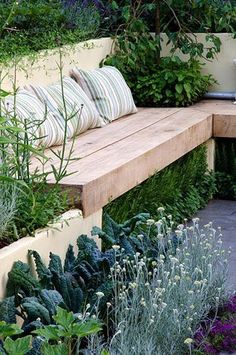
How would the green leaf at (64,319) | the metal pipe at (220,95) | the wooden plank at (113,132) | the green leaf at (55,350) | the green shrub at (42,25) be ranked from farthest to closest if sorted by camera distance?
the metal pipe at (220,95) → the green shrub at (42,25) → the wooden plank at (113,132) → the green leaf at (64,319) → the green leaf at (55,350)

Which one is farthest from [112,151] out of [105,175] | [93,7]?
[93,7]

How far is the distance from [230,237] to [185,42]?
219cm

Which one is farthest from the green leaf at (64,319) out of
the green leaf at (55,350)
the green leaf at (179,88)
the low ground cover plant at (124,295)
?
the green leaf at (179,88)

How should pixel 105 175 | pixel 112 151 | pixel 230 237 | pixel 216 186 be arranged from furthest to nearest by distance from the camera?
pixel 216 186
pixel 230 237
pixel 112 151
pixel 105 175

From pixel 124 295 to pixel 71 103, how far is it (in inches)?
105

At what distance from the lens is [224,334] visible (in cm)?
408

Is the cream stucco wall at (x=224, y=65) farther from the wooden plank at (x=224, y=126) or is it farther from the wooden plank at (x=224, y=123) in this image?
the wooden plank at (x=224, y=126)

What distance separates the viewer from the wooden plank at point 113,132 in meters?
5.70

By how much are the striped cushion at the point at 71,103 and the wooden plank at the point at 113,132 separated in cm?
7

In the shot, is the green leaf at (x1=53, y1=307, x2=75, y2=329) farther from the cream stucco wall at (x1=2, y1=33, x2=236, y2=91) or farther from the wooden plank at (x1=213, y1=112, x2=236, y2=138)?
the wooden plank at (x1=213, y1=112, x2=236, y2=138)

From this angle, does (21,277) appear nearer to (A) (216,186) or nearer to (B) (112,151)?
(B) (112,151)

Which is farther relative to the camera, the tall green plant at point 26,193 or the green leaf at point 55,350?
the tall green plant at point 26,193

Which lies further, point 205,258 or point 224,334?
point 205,258

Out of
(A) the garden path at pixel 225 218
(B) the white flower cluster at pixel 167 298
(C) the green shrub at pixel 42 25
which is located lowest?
(A) the garden path at pixel 225 218
